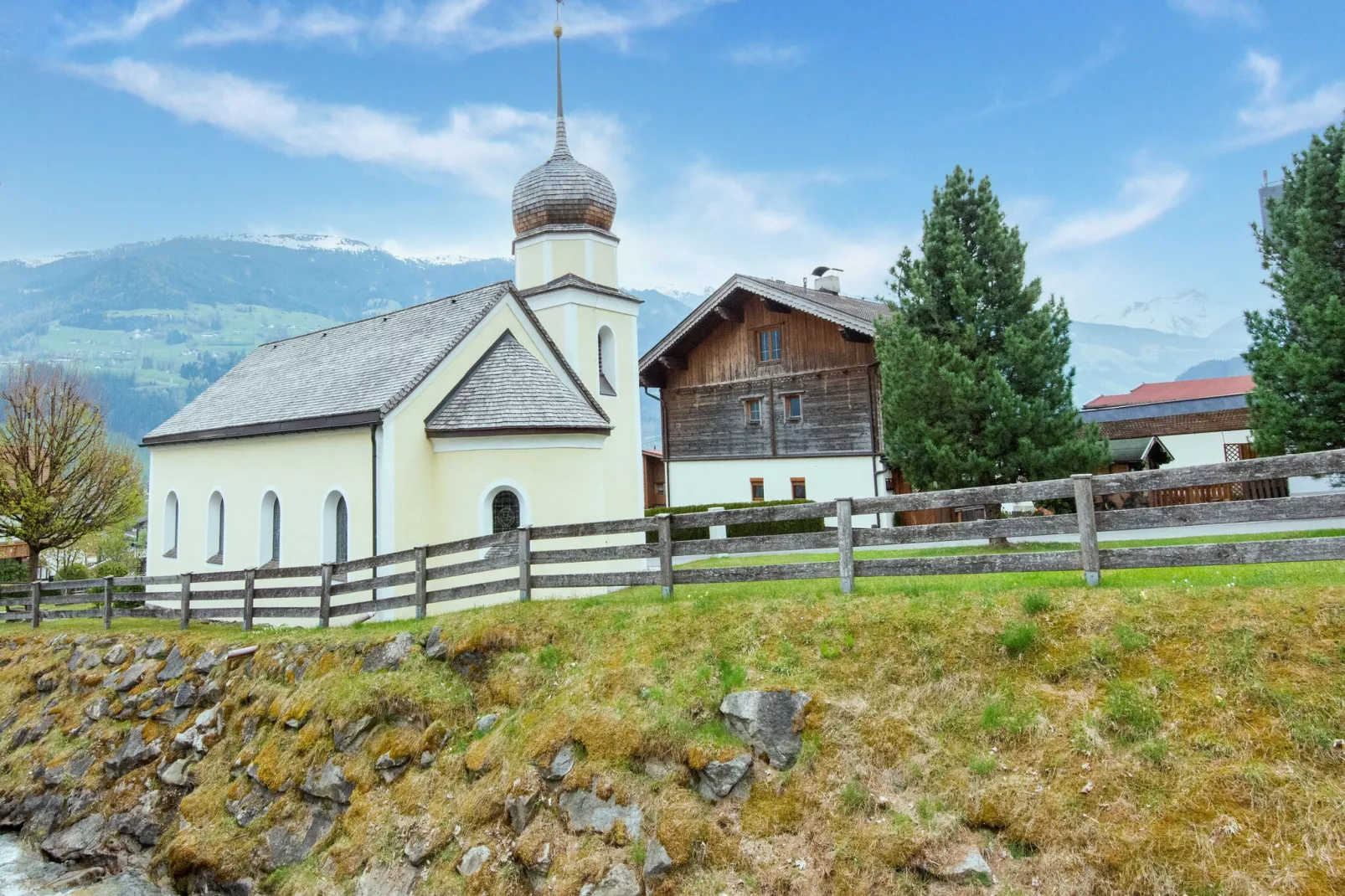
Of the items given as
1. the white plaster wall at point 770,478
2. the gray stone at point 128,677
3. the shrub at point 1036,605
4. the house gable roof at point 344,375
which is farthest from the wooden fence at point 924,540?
the white plaster wall at point 770,478

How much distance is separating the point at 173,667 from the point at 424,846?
8.21 meters

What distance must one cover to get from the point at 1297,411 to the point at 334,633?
1679cm

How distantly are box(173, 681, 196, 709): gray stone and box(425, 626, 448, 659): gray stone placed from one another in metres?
5.18

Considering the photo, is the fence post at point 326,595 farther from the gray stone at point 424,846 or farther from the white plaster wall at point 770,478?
the white plaster wall at point 770,478

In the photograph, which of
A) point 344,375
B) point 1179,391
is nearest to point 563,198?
point 344,375

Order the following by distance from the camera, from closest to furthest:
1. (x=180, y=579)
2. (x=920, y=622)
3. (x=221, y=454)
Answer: (x=920, y=622) → (x=180, y=579) → (x=221, y=454)

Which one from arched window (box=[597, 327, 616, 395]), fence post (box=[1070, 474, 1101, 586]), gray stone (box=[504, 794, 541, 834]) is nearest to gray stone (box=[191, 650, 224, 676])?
gray stone (box=[504, 794, 541, 834])

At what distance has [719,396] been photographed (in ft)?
103

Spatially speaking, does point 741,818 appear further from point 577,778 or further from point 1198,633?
point 1198,633

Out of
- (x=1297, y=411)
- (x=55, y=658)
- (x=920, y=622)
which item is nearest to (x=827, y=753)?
(x=920, y=622)

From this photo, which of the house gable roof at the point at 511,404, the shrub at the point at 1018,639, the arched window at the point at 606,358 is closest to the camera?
the shrub at the point at 1018,639

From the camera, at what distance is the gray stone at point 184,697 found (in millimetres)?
13242

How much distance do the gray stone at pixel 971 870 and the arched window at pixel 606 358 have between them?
16.2m

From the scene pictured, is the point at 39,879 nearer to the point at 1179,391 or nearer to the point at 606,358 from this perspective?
the point at 606,358
